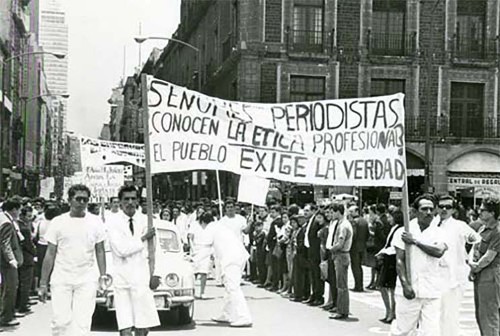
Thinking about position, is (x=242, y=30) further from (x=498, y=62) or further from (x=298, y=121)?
(x=298, y=121)

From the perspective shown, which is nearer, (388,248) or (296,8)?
(388,248)

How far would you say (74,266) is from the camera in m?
9.55

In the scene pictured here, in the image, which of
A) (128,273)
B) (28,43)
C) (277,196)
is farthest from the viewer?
(28,43)

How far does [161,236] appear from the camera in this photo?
582 inches

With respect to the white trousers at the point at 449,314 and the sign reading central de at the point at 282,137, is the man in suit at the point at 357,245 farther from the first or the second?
the white trousers at the point at 449,314

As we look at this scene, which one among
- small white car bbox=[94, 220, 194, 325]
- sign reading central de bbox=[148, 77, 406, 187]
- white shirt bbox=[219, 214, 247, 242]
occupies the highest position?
sign reading central de bbox=[148, 77, 406, 187]

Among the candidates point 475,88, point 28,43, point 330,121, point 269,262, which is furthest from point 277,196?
point 28,43

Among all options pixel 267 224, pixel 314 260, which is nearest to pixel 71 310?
pixel 314 260

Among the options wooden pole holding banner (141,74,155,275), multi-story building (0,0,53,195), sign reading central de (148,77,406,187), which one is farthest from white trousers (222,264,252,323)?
multi-story building (0,0,53,195)

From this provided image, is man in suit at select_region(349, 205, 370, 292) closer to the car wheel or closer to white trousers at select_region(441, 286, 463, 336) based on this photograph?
the car wheel

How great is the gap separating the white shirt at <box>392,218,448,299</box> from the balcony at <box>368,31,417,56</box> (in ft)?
109

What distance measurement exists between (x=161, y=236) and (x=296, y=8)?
28.5 meters

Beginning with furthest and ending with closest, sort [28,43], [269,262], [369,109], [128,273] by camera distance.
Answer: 1. [28,43]
2. [269,262]
3. [369,109]
4. [128,273]

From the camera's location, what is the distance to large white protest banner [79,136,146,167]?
66.9ft
